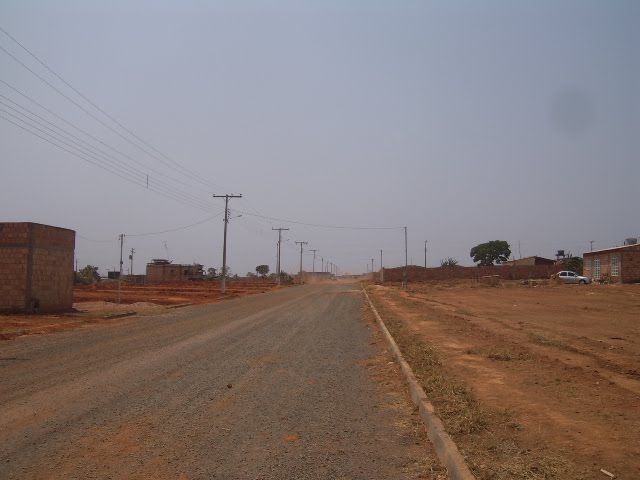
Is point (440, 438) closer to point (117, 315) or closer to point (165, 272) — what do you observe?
point (117, 315)

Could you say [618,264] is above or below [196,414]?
above

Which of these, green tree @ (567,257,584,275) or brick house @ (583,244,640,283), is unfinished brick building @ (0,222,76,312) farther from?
green tree @ (567,257,584,275)

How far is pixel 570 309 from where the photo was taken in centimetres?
2634

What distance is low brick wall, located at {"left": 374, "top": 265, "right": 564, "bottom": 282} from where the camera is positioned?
258 feet

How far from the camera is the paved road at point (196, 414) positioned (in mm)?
5273

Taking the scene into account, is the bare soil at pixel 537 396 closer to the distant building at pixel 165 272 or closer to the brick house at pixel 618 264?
the brick house at pixel 618 264

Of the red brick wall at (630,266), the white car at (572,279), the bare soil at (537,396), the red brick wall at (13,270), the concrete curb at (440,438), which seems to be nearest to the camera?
the concrete curb at (440,438)

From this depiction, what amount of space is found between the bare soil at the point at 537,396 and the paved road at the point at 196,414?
887mm

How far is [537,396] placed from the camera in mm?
7824

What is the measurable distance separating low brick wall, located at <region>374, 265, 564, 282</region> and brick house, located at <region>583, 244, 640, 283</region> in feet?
67.0

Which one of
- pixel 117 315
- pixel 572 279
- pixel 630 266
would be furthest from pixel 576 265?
pixel 117 315

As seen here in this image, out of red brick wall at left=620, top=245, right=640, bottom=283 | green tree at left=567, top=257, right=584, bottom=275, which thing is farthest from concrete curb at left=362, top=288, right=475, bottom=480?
green tree at left=567, top=257, right=584, bottom=275

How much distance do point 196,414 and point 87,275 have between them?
3613 inches

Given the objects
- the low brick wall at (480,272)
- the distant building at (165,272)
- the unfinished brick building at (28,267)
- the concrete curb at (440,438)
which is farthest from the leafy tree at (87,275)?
the concrete curb at (440,438)
